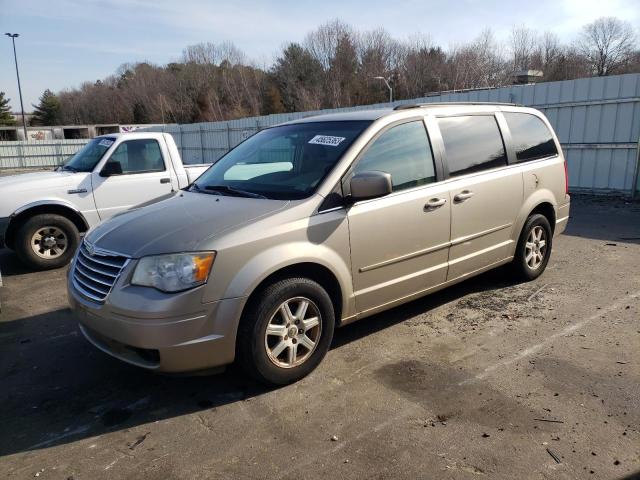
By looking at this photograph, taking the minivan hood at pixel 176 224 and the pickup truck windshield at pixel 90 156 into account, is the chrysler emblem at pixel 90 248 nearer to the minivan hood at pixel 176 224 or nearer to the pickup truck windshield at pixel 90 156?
the minivan hood at pixel 176 224

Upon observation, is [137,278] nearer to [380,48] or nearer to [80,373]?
[80,373]

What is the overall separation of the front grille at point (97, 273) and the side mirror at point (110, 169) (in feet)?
12.5

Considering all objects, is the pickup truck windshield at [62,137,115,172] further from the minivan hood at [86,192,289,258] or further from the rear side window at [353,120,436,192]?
the rear side window at [353,120,436,192]

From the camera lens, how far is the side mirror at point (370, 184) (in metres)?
3.53

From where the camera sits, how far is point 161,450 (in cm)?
288

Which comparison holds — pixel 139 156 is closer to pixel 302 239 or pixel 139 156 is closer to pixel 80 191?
pixel 80 191

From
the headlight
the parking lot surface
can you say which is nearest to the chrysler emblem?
the headlight

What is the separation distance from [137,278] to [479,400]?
2.33m

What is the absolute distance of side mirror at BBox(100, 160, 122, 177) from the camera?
7.14 m

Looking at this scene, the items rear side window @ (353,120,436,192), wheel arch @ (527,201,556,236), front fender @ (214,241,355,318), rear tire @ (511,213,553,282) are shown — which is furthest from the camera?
wheel arch @ (527,201,556,236)

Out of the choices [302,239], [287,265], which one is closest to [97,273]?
[287,265]

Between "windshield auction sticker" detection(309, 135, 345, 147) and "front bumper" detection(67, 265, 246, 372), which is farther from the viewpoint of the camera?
"windshield auction sticker" detection(309, 135, 345, 147)

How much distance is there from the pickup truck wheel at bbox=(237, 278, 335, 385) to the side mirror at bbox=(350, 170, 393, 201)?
73 centimetres

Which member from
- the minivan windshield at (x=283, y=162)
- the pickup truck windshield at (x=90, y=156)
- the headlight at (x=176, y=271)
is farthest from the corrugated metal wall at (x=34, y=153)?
the headlight at (x=176, y=271)
